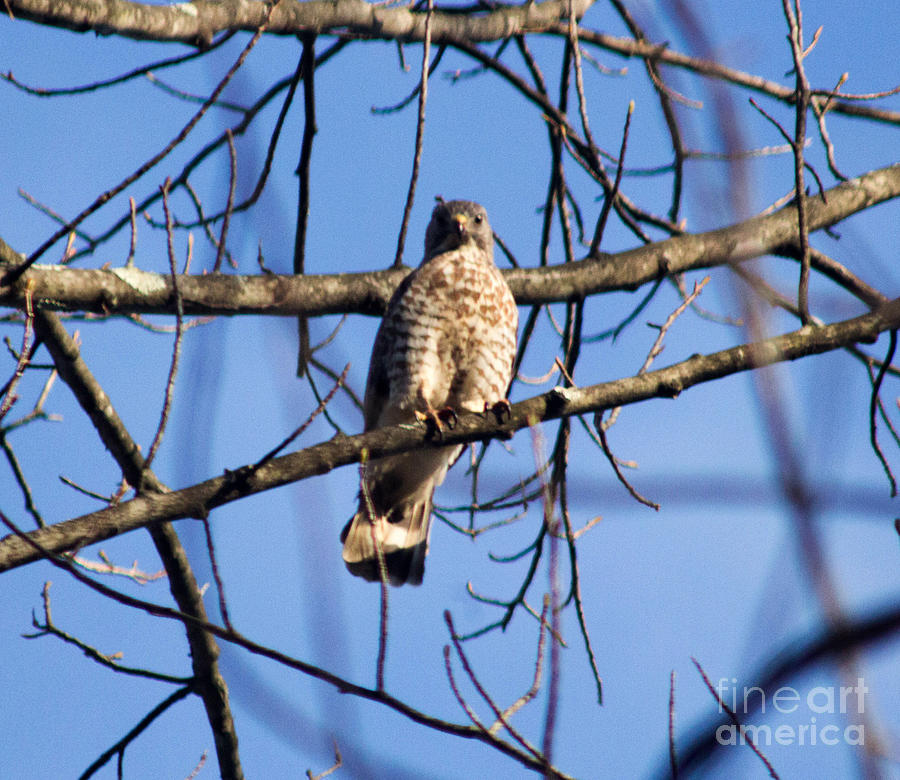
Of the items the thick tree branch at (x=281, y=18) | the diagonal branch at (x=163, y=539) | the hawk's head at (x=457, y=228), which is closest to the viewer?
the thick tree branch at (x=281, y=18)

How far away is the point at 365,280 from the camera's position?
11.7 ft

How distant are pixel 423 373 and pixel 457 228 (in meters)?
1.09

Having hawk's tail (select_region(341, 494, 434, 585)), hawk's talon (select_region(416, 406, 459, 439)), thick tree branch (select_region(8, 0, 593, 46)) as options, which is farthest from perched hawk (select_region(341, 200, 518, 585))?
thick tree branch (select_region(8, 0, 593, 46))

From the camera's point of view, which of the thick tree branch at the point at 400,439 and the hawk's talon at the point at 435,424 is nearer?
the thick tree branch at the point at 400,439

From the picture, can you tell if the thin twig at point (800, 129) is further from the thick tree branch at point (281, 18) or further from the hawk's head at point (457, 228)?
the hawk's head at point (457, 228)

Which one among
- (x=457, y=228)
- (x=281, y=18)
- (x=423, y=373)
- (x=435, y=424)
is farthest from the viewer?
(x=457, y=228)

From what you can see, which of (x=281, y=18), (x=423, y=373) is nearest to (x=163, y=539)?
(x=423, y=373)

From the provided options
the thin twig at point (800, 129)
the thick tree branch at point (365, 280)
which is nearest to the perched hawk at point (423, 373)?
the thick tree branch at point (365, 280)

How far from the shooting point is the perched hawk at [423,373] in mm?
4168

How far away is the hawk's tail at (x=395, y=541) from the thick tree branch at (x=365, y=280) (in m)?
1.14

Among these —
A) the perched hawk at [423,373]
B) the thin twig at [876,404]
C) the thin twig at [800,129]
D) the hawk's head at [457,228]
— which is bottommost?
the thin twig at [876,404]

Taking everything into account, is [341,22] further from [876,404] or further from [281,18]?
[876,404]

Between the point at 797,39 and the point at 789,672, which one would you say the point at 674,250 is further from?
the point at 789,672

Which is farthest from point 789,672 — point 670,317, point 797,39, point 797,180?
point 670,317
